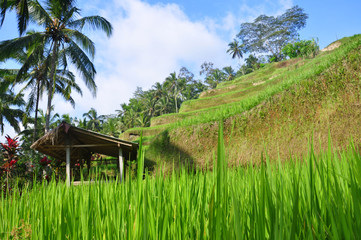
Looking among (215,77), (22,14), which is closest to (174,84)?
(215,77)

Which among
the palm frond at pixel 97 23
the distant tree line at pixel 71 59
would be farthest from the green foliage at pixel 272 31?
the palm frond at pixel 97 23

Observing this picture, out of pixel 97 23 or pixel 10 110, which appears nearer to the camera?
pixel 97 23

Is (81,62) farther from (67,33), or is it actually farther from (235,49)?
(235,49)

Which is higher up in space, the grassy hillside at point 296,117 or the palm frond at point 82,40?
the palm frond at point 82,40

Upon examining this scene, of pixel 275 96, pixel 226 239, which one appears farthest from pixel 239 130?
pixel 226 239

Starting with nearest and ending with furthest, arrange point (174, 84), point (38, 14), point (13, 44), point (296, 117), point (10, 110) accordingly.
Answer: point (296, 117) < point (13, 44) < point (38, 14) < point (10, 110) < point (174, 84)

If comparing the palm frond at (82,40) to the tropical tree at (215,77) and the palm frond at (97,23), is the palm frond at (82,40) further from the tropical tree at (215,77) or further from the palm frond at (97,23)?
the tropical tree at (215,77)

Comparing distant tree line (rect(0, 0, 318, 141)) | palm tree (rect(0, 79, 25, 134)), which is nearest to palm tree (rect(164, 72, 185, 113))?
distant tree line (rect(0, 0, 318, 141))

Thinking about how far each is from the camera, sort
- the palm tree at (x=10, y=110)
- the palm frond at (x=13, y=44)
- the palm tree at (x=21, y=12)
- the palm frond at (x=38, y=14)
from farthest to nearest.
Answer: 1. the palm tree at (x=10, y=110)
2. the palm frond at (x=38, y=14)
3. the palm frond at (x=13, y=44)
4. the palm tree at (x=21, y=12)

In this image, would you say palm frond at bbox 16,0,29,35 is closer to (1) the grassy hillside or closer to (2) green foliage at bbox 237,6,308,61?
(1) the grassy hillside

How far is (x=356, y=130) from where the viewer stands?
5188 millimetres

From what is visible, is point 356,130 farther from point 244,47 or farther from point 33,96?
point 244,47

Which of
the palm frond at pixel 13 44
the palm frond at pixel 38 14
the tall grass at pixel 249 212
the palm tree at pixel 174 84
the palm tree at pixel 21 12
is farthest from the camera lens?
the palm tree at pixel 174 84

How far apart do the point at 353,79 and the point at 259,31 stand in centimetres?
3568
